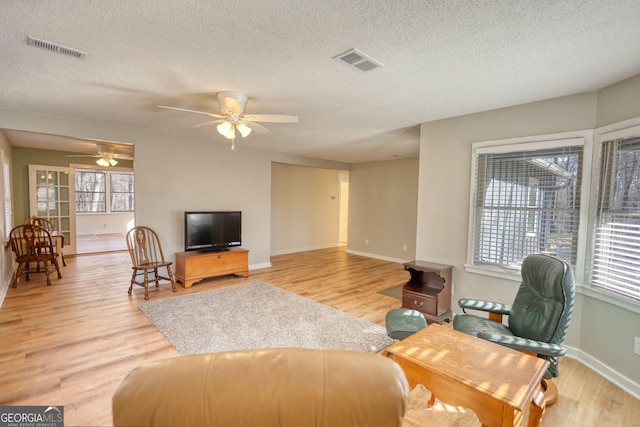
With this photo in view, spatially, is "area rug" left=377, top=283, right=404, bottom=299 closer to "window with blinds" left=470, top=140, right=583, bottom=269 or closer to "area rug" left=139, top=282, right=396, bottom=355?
"area rug" left=139, top=282, right=396, bottom=355

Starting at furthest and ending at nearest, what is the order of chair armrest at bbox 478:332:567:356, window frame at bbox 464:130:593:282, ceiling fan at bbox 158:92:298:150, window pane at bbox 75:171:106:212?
window pane at bbox 75:171:106:212, ceiling fan at bbox 158:92:298:150, window frame at bbox 464:130:593:282, chair armrest at bbox 478:332:567:356

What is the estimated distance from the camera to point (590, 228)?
8.57 feet

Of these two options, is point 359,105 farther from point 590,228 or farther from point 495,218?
point 590,228

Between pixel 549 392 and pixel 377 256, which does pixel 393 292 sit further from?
pixel 377 256

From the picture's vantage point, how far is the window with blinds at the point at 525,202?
9.00 ft

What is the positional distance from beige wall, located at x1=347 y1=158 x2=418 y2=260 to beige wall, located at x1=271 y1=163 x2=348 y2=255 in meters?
0.91

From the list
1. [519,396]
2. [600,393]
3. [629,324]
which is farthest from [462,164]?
[519,396]

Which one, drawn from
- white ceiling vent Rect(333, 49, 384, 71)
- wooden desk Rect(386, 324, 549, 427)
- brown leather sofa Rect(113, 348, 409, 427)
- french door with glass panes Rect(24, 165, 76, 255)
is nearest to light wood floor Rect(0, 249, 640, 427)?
wooden desk Rect(386, 324, 549, 427)

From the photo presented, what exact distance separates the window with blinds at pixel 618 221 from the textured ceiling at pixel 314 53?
2.03 ft

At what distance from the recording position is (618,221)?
2385 millimetres

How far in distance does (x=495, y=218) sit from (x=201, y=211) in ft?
14.6

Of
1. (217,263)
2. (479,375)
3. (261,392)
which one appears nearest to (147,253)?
(217,263)

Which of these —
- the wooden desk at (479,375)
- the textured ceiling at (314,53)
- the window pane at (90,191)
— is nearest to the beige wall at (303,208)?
the textured ceiling at (314,53)

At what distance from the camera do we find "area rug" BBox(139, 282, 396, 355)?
2.83m
